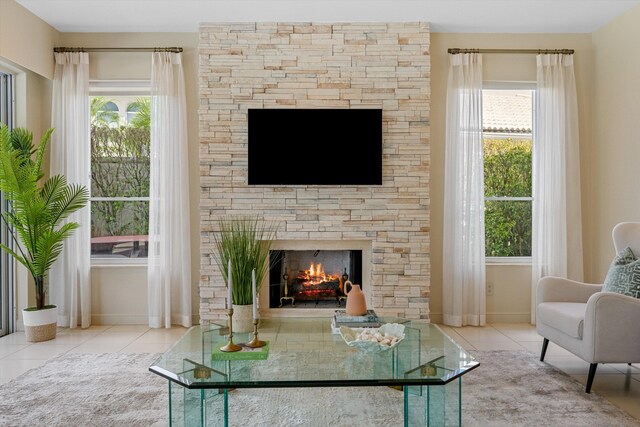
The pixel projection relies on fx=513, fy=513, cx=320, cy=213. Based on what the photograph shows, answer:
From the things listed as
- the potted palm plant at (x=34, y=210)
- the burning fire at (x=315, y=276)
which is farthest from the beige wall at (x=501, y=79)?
the potted palm plant at (x=34, y=210)

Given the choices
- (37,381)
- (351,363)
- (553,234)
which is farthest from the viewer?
(553,234)

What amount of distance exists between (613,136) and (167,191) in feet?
14.0

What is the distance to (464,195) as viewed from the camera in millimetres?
5039

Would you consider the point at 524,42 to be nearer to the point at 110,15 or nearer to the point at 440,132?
the point at 440,132

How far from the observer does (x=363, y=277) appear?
4.97 metres

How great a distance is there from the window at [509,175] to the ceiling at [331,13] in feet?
2.64

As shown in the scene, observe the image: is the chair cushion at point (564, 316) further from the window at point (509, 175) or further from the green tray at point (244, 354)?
the green tray at point (244, 354)

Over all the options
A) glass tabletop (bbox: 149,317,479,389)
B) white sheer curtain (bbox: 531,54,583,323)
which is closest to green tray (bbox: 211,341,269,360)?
glass tabletop (bbox: 149,317,479,389)

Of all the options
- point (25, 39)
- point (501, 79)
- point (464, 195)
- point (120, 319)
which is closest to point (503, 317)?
point (464, 195)

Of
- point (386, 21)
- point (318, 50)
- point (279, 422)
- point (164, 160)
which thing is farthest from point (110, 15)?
point (279, 422)

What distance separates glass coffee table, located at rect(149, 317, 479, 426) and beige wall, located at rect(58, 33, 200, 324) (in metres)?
2.34

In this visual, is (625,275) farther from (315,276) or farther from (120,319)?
(120,319)

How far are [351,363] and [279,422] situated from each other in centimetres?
61

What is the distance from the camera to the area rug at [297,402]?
278cm
